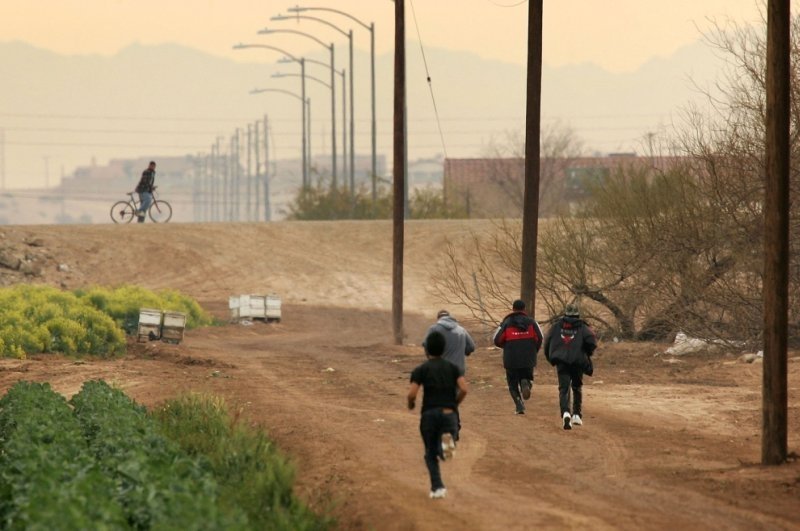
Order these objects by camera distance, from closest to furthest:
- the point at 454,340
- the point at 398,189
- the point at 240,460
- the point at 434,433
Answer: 1. the point at 434,433
2. the point at 240,460
3. the point at 454,340
4. the point at 398,189

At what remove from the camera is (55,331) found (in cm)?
3250

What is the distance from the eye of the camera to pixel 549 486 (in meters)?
15.4

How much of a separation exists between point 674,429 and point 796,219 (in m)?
9.51

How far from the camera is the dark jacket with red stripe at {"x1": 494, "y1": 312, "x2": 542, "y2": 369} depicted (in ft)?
65.8

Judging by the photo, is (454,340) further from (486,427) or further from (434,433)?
(434,433)

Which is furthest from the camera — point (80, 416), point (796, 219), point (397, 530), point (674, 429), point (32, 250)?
point (32, 250)

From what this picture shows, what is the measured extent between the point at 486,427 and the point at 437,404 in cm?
572

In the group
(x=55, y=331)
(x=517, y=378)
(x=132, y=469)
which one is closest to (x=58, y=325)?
(x=55, y=331)

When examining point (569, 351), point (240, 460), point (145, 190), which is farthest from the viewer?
point (145, 190)

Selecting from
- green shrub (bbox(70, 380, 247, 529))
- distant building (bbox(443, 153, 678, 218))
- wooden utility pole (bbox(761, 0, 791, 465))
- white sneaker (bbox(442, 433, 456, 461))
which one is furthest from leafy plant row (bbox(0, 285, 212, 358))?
distant building (bbox(443, 153, 678, 218))

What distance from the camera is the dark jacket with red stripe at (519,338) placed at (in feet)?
65.8

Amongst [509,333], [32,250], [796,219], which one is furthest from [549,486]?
[32,250]

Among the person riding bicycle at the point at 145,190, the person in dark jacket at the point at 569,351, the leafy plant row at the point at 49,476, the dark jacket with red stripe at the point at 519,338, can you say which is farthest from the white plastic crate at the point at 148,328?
the person in dark jacket at the point at 569,351

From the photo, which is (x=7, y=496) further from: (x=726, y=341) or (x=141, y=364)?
(x=726, y=341)
